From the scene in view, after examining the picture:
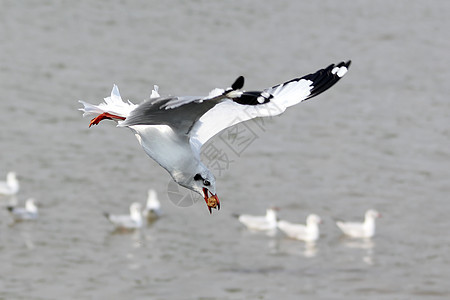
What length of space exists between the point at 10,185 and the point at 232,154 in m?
4.23

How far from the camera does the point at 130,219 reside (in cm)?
1448

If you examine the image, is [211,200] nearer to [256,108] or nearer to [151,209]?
[256,108]

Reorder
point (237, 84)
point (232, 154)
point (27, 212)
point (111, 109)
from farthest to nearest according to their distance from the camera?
point (232, 154), point (27, 212), point (111, 109), point (237, 84)

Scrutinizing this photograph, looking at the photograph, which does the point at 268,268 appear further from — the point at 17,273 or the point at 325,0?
the point at 325,0

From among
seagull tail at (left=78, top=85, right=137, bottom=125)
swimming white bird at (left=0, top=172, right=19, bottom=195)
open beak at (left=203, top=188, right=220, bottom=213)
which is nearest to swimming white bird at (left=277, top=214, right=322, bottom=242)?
swimming white bird at (left=0, top=172, right=19, bottom=195)

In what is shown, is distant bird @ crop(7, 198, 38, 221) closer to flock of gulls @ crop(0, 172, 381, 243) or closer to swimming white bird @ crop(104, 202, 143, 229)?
flock of gulls @ crop(0, 172, 381, 243)

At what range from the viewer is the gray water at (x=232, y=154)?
13.2m

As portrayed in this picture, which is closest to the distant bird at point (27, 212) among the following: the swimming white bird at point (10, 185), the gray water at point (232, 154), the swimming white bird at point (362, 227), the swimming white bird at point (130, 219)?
the gray water at point (232, 154)

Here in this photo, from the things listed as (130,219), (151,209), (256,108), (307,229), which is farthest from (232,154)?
(256,108)

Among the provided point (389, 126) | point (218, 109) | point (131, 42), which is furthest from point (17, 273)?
point (131, 42)

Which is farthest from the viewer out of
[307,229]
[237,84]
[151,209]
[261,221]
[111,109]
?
[151,209]

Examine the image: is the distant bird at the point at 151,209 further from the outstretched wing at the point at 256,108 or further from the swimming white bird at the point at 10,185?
the outstretched wing at the point at 256,108

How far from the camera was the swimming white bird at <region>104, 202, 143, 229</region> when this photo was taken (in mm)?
14234

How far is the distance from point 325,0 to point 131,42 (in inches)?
294
